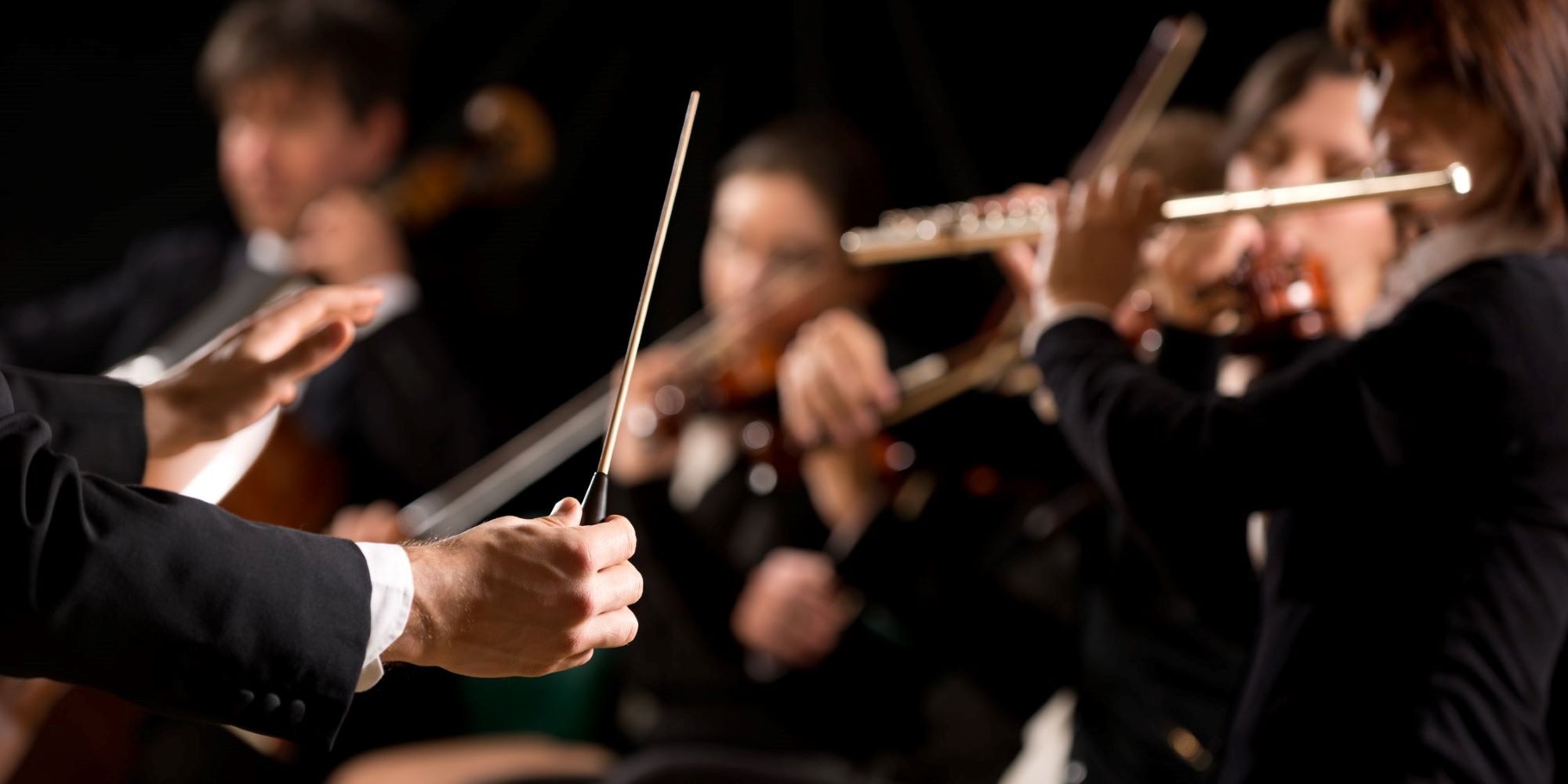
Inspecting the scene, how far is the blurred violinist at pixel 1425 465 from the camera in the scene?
112cm

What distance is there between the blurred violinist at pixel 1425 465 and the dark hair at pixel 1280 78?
20.9 inches

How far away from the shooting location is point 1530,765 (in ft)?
3.70

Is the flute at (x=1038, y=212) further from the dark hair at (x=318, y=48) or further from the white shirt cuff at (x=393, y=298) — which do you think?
the dark hair at (x=318, y=48)

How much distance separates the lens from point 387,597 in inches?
32.8

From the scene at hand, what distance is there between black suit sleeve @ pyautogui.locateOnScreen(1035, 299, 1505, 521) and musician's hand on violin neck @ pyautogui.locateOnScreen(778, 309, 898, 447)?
0.91 metres

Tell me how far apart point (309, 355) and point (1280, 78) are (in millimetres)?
1316

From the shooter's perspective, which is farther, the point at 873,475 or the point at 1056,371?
the point at 873,475

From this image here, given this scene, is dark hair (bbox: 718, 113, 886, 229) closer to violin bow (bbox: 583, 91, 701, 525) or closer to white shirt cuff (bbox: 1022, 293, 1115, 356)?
white shirt cuff (bbox: 1022, 293, 1115, 356)

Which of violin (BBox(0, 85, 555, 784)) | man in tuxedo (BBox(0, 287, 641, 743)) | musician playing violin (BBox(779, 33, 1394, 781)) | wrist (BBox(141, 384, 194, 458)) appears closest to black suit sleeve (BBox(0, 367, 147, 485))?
wrist (BBox(141, 384, 194, 458))

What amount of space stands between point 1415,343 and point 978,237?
26.7 inches

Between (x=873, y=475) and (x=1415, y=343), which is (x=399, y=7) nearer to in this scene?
(x=873, y=475)

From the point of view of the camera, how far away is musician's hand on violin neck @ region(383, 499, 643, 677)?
845 millimetres

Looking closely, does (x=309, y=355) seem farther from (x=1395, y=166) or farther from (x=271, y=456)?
(x=271, y=456)

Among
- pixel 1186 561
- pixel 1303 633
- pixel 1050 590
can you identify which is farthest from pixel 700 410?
pixel 1303 633
